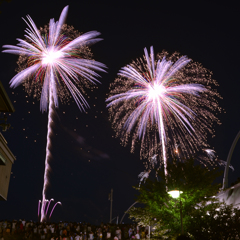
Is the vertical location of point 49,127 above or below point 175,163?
above

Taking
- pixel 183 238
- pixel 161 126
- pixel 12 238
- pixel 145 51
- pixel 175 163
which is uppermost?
pixel 145 51

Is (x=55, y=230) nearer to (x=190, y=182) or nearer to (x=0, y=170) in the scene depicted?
(x=190, y=182)

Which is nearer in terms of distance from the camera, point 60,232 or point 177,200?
point 177,200

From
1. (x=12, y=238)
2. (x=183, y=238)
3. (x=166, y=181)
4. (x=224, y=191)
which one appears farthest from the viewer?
(x=12, y=238)

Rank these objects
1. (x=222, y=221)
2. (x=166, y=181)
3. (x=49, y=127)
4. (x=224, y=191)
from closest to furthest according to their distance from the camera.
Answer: (x=222, y=221) → (x=224, y=191) → (x=166, y=181) → (x=49, y=127)

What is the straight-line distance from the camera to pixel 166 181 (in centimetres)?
2216

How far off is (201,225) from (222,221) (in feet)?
3.51

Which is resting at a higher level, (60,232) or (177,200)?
(177,200)

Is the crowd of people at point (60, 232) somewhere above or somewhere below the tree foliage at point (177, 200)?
below

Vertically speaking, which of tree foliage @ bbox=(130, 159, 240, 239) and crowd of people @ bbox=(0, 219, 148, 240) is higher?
tree foliage @ bbox=(130, 159, 240, 239)

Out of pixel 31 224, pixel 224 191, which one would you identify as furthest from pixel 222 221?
pixel 31 224

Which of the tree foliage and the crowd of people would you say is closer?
the tree foliage

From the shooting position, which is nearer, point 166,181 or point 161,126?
point 166,181

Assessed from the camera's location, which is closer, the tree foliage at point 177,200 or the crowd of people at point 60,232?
the tree foliage at point 177,200
